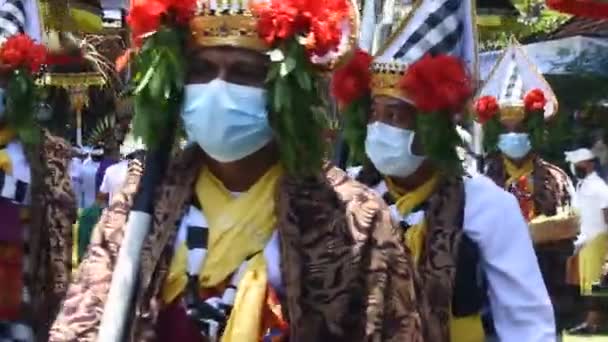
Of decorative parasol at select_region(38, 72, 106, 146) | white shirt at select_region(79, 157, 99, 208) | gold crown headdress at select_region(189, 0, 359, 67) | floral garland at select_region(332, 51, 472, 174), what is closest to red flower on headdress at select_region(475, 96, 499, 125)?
white shirt at select_region(79, 157, 99, 208)

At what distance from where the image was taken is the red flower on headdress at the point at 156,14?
374cm

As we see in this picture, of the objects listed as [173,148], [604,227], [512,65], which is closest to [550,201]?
[512,65]

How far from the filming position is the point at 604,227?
1410 cm

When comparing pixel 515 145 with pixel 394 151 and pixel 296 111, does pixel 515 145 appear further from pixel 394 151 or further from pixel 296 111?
pixel 296 111

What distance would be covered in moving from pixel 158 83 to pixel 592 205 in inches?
420

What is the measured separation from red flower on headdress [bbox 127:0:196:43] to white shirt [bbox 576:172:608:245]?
34.3 ft

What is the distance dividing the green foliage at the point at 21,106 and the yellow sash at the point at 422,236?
61.6 inches

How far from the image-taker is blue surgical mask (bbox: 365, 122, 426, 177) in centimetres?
560

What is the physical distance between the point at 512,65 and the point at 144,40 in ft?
29.1

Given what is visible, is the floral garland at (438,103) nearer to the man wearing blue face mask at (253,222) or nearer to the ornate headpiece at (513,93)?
the man wearing blue face mask at (253,222)

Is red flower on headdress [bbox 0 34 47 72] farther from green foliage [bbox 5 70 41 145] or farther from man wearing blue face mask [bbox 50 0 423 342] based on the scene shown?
man wearing blue face mask [bbox 50 0 423 342]

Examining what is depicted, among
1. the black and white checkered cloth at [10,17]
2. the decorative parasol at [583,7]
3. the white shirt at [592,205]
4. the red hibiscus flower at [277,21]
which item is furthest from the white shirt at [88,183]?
the red hibiscus flower at [277,21]

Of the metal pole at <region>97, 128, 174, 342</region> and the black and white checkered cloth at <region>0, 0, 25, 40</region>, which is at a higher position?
the black and white checkered cloth at <region>0, 0, 25, 40</region>

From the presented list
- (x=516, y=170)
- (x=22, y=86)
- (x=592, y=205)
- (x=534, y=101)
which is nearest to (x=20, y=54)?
(x=22, y=86)
